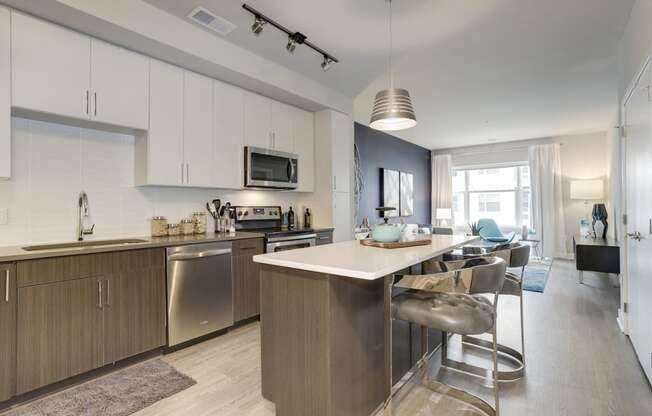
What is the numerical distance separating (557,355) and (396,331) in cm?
147

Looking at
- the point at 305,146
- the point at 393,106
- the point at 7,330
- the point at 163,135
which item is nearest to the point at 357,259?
the point at 393,106

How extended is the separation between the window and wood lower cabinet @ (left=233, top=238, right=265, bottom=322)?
21.8 ft

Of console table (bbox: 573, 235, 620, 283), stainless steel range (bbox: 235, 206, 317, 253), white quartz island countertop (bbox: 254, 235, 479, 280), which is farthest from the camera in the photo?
console table (bbox: 573, 235, 620, 283)

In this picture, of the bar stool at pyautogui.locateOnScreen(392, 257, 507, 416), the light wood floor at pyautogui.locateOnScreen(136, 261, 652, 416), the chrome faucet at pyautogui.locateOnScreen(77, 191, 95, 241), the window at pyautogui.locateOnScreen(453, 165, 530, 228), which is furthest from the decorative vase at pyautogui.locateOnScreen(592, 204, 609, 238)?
the chrome faucet at pyautogui.locateOnScreen(77, 191, 95, 241)

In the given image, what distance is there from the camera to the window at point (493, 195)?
25.2 ft

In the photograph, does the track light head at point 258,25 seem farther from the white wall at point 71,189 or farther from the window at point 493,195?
the window at point 493,195

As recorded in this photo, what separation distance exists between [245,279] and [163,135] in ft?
4.78

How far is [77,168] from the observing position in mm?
2600

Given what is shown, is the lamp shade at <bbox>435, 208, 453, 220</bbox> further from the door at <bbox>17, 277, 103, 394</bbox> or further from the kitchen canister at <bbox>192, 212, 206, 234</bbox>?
the door at <bbox>17, 277, 103, 394</bbox>

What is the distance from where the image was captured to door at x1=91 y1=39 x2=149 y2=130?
2412 mm

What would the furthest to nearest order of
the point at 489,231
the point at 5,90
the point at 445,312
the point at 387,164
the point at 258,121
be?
the point at 489,231 → the point at 387,164 → the point at 258,121 → the point at 5,90 → the point at 445,312

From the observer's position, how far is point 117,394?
2.05m

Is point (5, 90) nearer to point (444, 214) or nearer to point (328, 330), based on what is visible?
point (328, 330)

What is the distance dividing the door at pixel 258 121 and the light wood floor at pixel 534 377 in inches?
75.2
